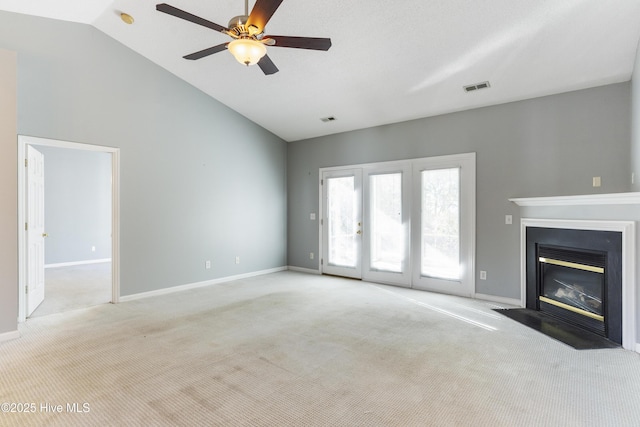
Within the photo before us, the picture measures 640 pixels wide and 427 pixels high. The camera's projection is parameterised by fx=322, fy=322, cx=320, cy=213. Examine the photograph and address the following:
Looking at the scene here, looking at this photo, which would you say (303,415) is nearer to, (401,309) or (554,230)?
(401,309)

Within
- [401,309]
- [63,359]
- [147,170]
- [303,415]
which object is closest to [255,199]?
[147,170]

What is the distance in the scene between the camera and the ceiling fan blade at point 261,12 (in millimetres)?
2225

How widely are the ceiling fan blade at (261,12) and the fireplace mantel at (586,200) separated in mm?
3331

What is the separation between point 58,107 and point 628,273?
6435 mm

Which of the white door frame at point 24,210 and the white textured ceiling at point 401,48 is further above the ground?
the white textured ceiling at point 401,48

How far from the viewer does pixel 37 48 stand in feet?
12.5

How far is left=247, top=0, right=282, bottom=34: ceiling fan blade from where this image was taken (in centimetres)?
222

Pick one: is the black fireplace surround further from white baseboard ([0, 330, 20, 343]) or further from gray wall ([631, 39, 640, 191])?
white baseboard ([0, 330, 20, 343])

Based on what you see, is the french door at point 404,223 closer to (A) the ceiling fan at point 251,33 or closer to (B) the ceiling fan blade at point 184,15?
(A) the ceiling fan at point 251,33

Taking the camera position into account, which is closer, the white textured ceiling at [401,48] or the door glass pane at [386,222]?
the white textured ceiling at [401,48]

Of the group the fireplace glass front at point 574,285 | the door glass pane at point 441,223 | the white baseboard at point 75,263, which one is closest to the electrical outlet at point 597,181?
the fireplace glass front at point 574,285

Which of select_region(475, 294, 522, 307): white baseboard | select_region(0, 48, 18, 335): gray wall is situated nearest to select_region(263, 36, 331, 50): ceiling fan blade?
select_region(0, 48, 18, 335): gray wall

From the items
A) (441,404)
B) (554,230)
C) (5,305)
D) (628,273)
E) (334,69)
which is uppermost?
(334,69)

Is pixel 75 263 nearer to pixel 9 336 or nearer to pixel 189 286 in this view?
pixel 189 286
